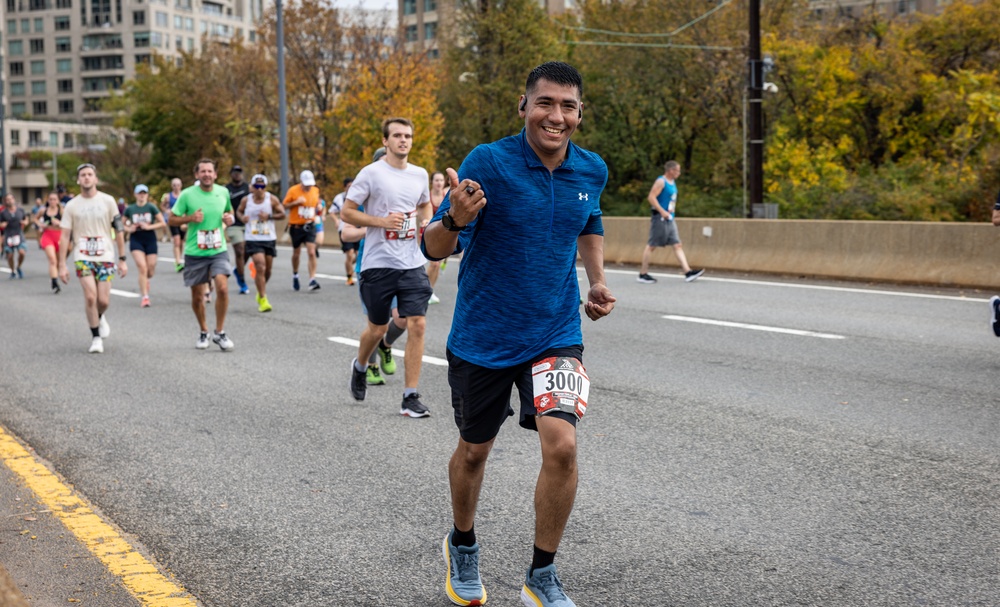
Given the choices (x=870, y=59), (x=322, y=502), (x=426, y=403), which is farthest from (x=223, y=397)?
(x=870, y=59)

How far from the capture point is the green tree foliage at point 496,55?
132 feet

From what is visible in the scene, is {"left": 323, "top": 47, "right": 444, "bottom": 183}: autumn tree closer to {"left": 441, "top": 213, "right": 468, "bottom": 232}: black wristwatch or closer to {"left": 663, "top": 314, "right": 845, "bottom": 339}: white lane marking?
{"left": 663, "top": 314, "right": 845, "bottom": 339}: white lane marking

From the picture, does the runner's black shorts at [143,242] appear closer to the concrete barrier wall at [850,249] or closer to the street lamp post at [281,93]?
the concrete barrier wall at [850,249]

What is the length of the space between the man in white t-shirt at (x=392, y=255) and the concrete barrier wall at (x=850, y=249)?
31.9 ft

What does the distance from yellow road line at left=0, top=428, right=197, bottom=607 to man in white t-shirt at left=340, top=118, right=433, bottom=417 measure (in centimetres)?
230

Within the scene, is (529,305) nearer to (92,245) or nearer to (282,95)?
(92,245)

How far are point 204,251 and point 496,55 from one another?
31.0m

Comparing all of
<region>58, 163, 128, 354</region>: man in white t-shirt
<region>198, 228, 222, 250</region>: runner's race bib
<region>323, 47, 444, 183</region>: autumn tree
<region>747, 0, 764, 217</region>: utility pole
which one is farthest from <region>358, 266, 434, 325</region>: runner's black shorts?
<region>323, 47, 444, 183</region>: autumn tree

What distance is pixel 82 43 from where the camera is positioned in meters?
130

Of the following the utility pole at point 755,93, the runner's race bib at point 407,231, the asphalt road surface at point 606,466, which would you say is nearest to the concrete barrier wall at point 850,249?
the asphalt road surface at point 606,466

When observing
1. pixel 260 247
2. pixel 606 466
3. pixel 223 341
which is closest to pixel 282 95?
pixel 260 247

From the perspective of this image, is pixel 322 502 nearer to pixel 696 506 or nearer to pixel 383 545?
pixel 383 545

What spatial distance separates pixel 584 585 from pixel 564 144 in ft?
5.32

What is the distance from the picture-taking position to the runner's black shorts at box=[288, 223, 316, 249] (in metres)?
18.2
